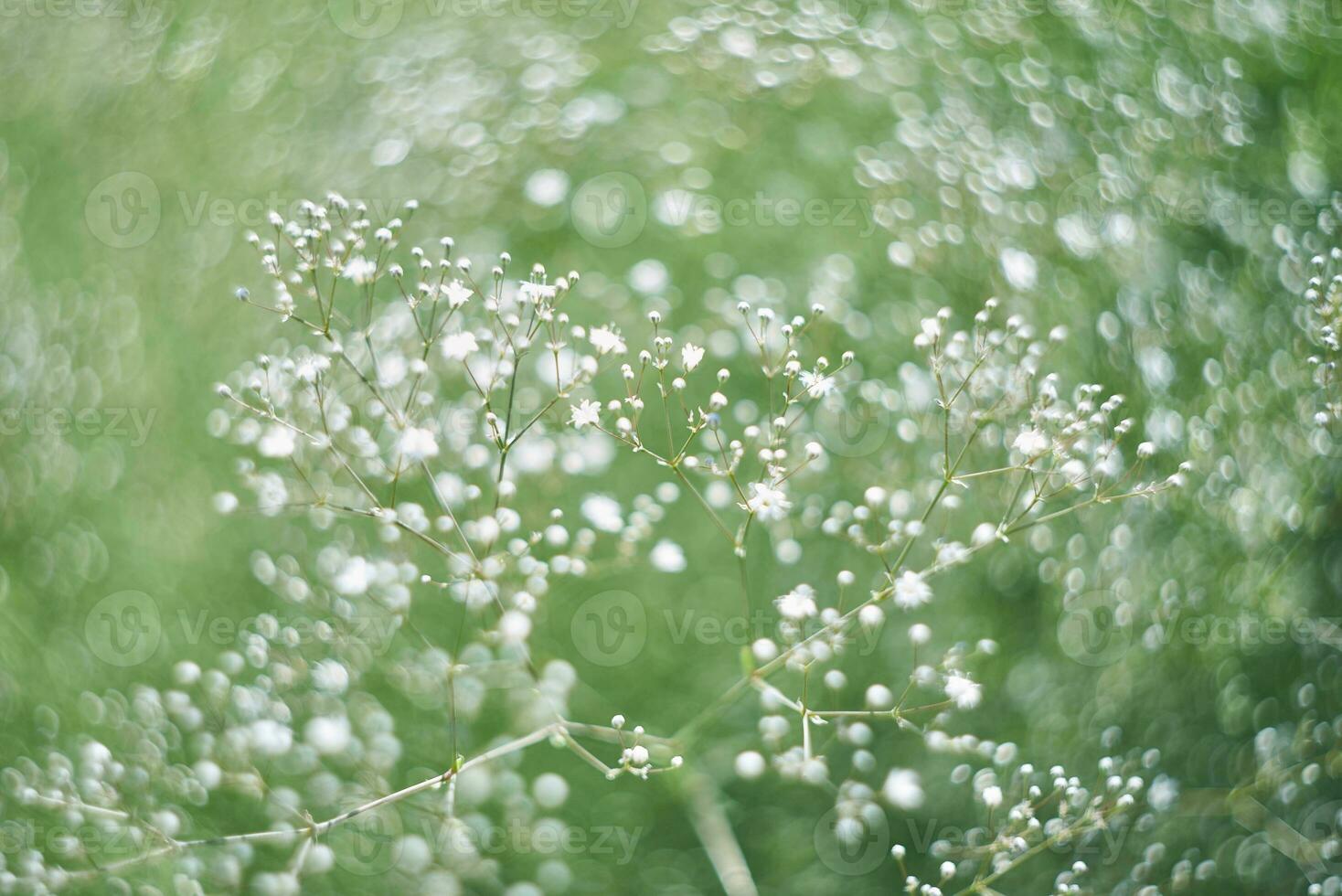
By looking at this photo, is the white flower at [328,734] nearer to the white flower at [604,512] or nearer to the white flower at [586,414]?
the white flower at [604,512]

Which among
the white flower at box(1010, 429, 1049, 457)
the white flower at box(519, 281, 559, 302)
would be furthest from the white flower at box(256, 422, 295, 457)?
the white flower at box(1010, 429, 1049, 457)

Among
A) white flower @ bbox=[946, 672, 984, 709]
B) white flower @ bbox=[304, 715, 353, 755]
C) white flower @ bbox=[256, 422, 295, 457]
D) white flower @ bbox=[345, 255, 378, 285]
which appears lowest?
white flower @ bbox=[304, 715, 353, 755]

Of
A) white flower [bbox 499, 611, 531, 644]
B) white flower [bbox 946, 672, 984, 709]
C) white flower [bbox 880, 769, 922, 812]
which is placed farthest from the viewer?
white flower [bbox 880, 769, 922, 812]

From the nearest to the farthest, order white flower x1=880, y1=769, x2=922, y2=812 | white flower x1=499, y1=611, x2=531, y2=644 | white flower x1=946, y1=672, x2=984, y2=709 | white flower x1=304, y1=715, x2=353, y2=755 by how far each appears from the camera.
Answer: white flower x1=946, y1=672, x2=984, y2=709
white flower x1=499, y1=611, x2=531, y2=644
white flower x1=880, y1=769, x2=922, y2=812
white flower x1=304, y1=715, x2=353, y2=755

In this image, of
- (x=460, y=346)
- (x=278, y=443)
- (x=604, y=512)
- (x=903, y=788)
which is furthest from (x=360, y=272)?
(x=903, y=788)

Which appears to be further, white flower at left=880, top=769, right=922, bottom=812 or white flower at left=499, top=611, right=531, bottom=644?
white flower at left=880, top=769, right=922, bottom=812

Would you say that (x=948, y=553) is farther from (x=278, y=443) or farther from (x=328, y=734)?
(x=328, y=734)

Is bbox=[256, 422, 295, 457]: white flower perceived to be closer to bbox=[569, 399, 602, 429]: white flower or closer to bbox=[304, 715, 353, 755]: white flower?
bbox=[569, 399, 602, 429]: white flower

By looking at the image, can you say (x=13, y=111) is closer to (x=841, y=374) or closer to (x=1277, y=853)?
(x=841, y=374)

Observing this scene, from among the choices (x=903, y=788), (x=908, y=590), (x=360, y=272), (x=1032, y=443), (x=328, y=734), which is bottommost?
(x=328, y=734)
